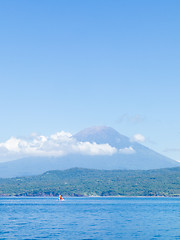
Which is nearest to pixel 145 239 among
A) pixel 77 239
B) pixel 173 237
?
pixel 173 237

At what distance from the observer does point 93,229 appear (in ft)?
242

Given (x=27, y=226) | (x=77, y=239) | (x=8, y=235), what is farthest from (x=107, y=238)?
(x=27, y=226)

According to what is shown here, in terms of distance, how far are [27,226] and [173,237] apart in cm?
2798

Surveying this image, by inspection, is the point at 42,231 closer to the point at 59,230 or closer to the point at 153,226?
the point at 59,230

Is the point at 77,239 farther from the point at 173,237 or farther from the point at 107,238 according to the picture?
the point at 173,237

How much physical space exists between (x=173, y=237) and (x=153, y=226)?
15471 mm

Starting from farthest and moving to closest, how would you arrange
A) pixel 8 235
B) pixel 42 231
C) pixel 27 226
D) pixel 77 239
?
1. pixel 27 226
2. pixel 42 231
3. pixel 8 235
4. pixel 77 239

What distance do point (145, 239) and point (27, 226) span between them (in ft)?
85.4

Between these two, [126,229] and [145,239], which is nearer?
[145,239]

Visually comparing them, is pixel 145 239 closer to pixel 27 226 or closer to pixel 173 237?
pixel 173 237

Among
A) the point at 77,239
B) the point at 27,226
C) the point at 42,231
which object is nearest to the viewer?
the point at 77,239

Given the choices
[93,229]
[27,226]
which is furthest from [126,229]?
[27,226]

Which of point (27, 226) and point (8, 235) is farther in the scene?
point (27, 226)

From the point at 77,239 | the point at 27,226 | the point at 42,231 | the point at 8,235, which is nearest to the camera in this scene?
the point at 77,239
